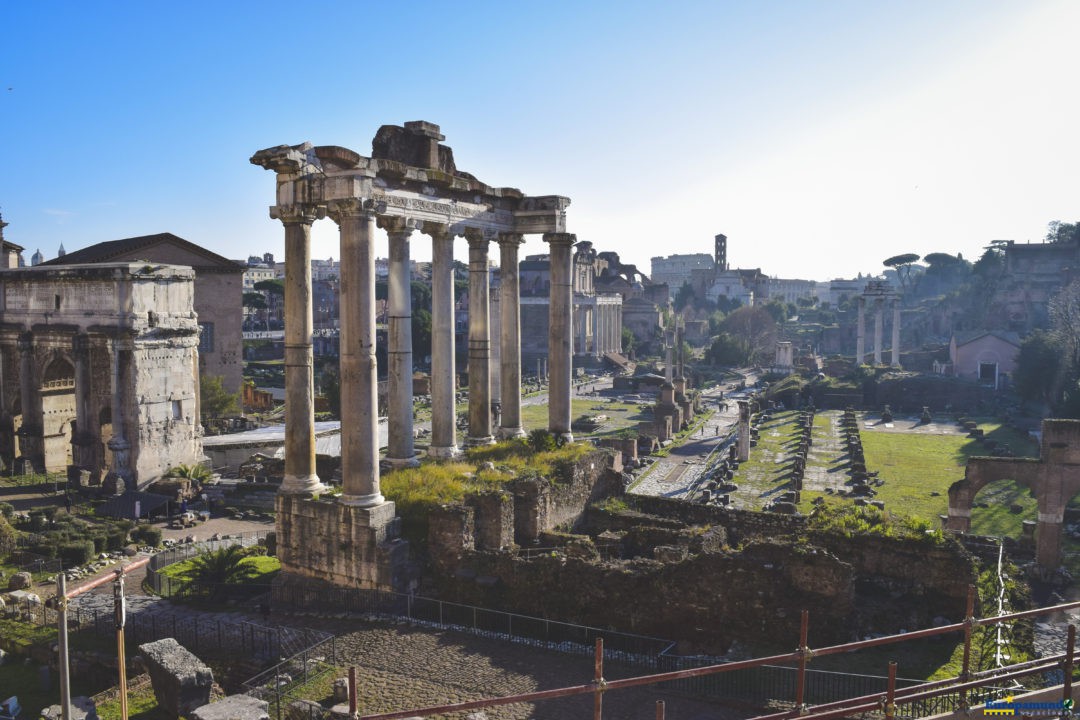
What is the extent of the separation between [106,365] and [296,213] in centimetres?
1993

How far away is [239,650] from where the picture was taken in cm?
1300

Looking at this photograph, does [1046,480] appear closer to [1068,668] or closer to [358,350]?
[1068,668]

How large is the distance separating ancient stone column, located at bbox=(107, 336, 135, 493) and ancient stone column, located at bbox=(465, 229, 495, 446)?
54.6ft

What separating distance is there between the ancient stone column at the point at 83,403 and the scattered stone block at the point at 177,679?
2157cm

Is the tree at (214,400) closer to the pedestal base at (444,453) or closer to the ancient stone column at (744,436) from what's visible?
the ancient stone column at (744,436)

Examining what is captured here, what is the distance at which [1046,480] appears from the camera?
73.2 ft

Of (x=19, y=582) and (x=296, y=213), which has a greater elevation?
(x=296, y=213)

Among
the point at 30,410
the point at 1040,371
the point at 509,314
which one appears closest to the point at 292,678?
the point at 509,314

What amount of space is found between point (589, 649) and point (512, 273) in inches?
375

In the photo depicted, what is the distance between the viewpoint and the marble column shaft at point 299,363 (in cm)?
1434

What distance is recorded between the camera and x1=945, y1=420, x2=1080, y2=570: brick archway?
21.7 meters

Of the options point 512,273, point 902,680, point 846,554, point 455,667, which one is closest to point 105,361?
point 512,273

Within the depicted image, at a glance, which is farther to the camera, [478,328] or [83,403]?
[83,403]

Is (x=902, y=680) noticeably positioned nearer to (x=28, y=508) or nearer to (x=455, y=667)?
(x=455, y=667)
